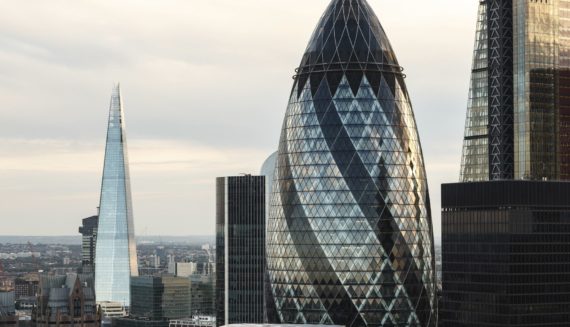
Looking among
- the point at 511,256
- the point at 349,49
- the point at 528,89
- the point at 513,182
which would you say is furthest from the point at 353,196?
the point at 528,89

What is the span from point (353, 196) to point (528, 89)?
43.7m

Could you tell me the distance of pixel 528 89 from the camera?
164 m

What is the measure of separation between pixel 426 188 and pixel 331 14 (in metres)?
25.3

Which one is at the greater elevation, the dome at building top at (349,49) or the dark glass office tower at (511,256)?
the dome at building top at (349,49)

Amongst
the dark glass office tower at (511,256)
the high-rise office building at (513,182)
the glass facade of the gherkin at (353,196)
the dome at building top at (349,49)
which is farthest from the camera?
the high-rise office building at (513,182)

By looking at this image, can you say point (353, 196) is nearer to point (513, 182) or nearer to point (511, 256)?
point (513, 182)

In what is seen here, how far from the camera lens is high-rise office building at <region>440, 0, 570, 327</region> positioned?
13762 centimetres

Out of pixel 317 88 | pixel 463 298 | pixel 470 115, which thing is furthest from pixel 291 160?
pixel 470 115

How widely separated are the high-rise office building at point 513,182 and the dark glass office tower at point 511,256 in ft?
0.42

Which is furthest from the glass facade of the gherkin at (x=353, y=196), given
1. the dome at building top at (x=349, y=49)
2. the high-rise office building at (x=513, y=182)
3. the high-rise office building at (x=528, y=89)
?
the high-rise office building at (x=528, y=89)

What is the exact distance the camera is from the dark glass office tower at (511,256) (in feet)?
448

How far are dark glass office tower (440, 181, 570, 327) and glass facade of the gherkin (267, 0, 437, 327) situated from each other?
6144 mm

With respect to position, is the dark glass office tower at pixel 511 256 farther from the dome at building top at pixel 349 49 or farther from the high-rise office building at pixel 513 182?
the dome at building top at pixel 349 49

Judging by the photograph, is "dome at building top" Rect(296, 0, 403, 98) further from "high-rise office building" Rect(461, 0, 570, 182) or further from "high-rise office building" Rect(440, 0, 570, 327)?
"high-rise office building" Rect(461, 0, 570, 182)
